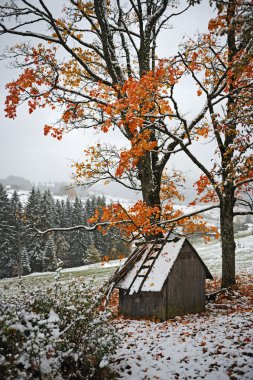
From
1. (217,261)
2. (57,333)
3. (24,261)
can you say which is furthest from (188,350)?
(24,261)

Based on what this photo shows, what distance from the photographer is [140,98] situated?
34.1ft

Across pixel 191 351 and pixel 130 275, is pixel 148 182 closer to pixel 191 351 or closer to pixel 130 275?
pixel 130 275

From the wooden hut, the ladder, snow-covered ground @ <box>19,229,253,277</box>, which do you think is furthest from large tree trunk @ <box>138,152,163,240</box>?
snow-covered ground @ <box>19,229,253,277</box>

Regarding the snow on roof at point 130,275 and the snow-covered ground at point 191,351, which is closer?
the snow-covered ground at point 191,351

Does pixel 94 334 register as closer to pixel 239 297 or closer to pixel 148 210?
pixel 148 210

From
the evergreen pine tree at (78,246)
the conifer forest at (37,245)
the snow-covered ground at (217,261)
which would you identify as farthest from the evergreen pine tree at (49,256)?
the evergreen pine tree at (78,246)

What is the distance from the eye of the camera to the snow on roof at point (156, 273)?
11305 millimetres

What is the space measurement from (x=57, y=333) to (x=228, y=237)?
1052 cm

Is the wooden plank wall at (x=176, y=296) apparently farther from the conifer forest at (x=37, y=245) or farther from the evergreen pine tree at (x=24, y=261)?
the evergreen pine tree at (x=24, y=261)

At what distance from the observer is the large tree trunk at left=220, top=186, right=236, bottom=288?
13.2 meters

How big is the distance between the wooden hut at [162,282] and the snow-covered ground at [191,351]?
1.54 m

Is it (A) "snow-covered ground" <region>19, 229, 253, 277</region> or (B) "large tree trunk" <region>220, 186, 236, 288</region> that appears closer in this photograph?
(B) "large tree trunk" <region>220, 186, 236, 288</region>

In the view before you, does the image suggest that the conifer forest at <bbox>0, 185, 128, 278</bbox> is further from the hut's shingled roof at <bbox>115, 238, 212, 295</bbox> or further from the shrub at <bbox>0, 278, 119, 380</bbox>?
the shrub at <bbox>0, 278, 119, 380</bbox>

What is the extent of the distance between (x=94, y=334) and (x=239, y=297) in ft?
28.8
